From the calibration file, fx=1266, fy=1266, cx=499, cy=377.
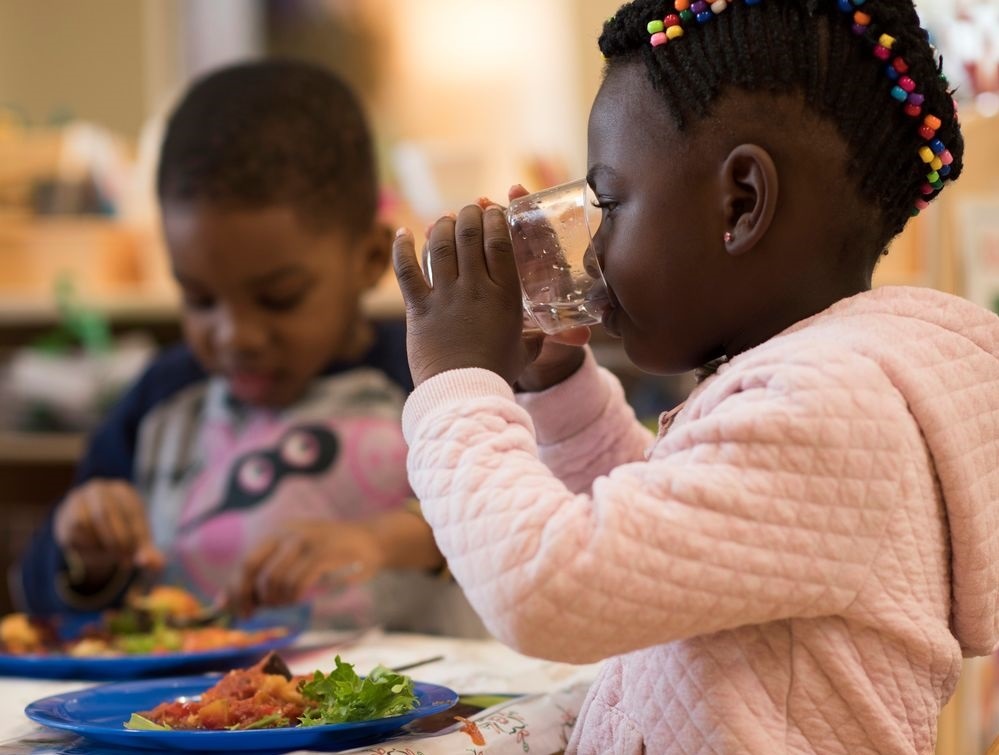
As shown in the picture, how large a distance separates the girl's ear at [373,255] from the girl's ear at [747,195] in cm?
79

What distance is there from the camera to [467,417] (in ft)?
2.12

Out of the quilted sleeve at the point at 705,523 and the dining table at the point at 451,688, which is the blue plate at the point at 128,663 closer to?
the dining table at the point at 451,688

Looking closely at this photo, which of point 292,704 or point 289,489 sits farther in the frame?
point 289,489

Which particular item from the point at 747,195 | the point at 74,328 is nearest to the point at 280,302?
the point at 747,195

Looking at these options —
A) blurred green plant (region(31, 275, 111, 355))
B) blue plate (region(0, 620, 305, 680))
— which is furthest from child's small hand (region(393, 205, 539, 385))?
blurred green plant (region(31, 275, 111, 355))

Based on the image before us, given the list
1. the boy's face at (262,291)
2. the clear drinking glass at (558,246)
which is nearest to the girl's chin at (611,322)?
the clear drinking glass at (558,246)

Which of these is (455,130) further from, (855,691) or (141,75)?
(855,691)

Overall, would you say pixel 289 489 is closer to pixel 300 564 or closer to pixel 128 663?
pixel 300 564

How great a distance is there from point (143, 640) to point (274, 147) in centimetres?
57

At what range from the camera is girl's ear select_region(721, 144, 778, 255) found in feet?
2.20

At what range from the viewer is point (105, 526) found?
1.33 metres

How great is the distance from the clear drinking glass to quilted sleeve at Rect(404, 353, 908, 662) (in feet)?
0.51

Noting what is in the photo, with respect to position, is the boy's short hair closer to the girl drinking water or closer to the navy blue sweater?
the navy blue sweater

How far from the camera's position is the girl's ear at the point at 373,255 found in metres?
1.44
